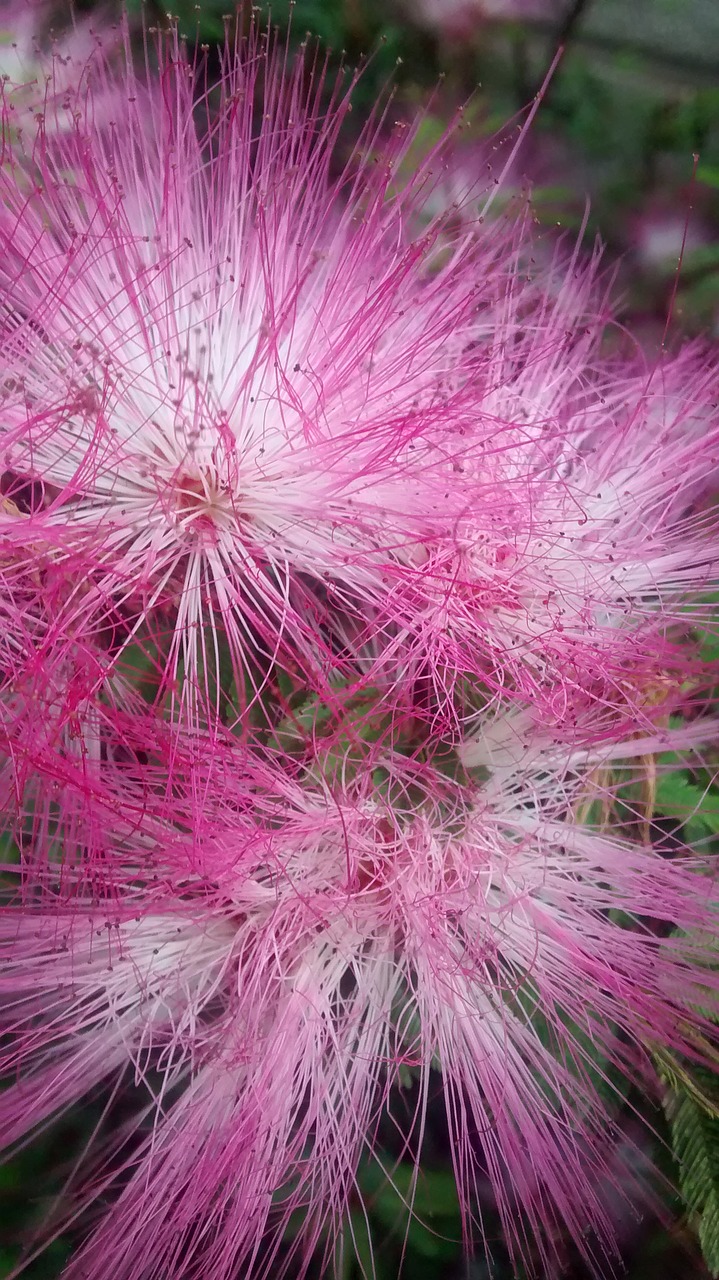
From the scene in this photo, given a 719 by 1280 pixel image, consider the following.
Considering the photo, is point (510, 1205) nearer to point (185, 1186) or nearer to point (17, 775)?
point (185, 1186)

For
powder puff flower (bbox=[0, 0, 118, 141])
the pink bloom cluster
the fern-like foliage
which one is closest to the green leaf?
the pink bloom cluster

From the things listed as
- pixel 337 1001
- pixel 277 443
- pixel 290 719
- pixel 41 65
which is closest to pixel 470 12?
pixel 41 65

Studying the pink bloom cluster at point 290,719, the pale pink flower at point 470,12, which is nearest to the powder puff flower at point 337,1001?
the pink bloom cluster at point 290,719

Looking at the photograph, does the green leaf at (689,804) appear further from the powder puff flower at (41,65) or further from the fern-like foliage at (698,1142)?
the powder puff flower at (41,65)

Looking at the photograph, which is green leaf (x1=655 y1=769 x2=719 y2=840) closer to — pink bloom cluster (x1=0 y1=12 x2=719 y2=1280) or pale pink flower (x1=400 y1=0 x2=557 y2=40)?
pink bloom cluster (x1=0 y1=12 x2=719 y2=1280)

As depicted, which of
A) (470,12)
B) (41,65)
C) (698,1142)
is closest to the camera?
(698,1142)

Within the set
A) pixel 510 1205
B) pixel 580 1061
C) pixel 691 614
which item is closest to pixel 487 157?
pixel 691 614

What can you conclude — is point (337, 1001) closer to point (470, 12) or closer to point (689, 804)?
point (689, 804)

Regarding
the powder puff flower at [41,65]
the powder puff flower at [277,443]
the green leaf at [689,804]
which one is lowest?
the green leaf at [689,804]
